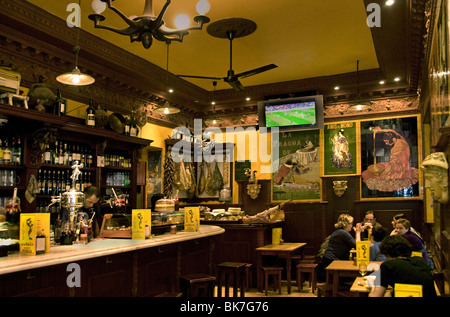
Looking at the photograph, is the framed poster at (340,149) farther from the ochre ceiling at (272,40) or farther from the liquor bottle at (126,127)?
the liquor bottle at (126,127)

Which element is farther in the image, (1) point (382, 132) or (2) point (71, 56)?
(1) point (382, 132)

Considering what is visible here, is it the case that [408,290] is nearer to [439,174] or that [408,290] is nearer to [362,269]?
[439,174]

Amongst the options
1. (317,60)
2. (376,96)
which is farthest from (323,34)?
(376,96)

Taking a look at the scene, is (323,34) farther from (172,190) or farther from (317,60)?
(172,190)

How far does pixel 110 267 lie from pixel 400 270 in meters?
2.59

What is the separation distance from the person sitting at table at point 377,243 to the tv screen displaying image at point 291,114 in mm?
4515

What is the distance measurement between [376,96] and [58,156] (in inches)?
273

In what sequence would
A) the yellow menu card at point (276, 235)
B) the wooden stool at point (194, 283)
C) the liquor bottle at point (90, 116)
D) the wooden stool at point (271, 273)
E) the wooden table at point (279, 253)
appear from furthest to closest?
the yellow menu card at point (276, 235), the wooden table at point (279, 253), the wooden stool at point (271, 273), the liquor bottle at point (90, 116), the wooden stool at point (194, 283)

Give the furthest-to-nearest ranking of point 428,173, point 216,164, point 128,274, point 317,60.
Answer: point 216,164, point 317,60, point 128,274, point 428,173

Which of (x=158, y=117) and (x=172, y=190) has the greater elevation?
(x=158, y=117)

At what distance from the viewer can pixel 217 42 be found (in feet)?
24.5

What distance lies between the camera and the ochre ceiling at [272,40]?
20.1 feet

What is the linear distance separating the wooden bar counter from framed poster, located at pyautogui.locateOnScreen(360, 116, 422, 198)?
4972mm

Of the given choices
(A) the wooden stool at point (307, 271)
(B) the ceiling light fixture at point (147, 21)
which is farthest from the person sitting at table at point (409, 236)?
(B) the ceiling light fixture at point (147, 21)
